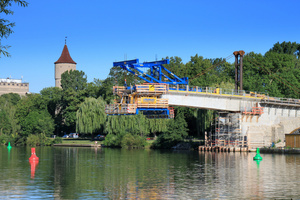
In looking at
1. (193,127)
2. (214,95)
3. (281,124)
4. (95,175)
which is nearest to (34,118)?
(193,127)

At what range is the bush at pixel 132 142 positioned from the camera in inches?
3250

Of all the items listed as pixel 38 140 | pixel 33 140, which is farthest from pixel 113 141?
pixel 33 140

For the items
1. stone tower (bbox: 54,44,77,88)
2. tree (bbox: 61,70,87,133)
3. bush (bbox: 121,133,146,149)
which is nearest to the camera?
bush (bbox: 121,133,146,149)

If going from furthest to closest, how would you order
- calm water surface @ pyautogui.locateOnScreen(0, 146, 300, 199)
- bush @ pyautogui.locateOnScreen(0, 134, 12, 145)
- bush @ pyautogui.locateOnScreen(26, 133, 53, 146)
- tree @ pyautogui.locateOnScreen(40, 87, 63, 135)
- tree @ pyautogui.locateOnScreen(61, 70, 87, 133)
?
tree @ pyautogui.locateOnScreen(40, 87, 63, 135), tree @ pyautogui.locateOnScreen(61, 70, 87, 133), bush @ pyautogui.locateOnScreen(0, 134, 12, 145), bush @ pyautogui.locateOnScreen(26, 133, 53, 146), calm water surface @ pyautogui.locateOnScreen(0, 146, 300, 199)

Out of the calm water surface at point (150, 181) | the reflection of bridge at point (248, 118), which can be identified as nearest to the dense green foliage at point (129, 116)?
the reflection of bridge at point (248, 118)

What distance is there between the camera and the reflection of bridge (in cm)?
7062

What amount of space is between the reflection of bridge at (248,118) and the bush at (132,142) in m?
13.9

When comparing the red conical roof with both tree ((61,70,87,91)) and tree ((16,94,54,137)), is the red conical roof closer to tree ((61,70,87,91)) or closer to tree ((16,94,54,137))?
tree ((61,70,87,91))

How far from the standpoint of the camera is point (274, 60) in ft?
357

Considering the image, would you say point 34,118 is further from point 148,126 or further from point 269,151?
point 269,151

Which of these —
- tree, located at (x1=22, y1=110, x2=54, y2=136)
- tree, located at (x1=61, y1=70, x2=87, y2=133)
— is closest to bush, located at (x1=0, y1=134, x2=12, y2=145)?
tree, located at (x1=22, y1=110, x2=54, y2=136)

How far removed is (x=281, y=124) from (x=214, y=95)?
41.0ft

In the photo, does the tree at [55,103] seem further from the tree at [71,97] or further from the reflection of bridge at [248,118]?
the reflection of bridge at [248,118]

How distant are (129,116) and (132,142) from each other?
651 cm
